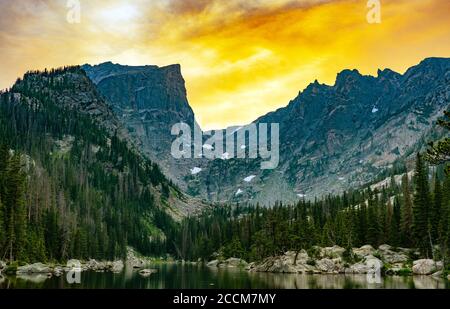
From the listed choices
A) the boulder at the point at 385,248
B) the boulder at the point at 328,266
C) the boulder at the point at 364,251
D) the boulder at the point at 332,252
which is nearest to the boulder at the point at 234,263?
the boulder at the point at 332,252

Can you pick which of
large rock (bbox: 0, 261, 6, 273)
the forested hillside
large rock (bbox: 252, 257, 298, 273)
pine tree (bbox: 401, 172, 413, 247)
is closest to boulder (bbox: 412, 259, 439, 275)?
the forested hillside

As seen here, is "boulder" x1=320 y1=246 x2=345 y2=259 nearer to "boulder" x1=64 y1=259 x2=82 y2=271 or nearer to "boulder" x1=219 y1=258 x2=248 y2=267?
"boulder" x1=219 y1=258 x2=248 y2=267

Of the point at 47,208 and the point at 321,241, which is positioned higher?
the point at 47,208

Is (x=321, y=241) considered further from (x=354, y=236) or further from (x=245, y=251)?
(x=245, y=251)

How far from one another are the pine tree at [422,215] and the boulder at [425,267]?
11522mm

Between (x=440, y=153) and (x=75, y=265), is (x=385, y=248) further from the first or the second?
(x=440, y=153)

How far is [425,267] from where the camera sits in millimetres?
97188

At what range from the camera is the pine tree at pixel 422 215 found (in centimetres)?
11043

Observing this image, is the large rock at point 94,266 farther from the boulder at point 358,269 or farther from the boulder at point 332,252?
the boulder at point 358,269

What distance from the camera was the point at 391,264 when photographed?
364 feet
